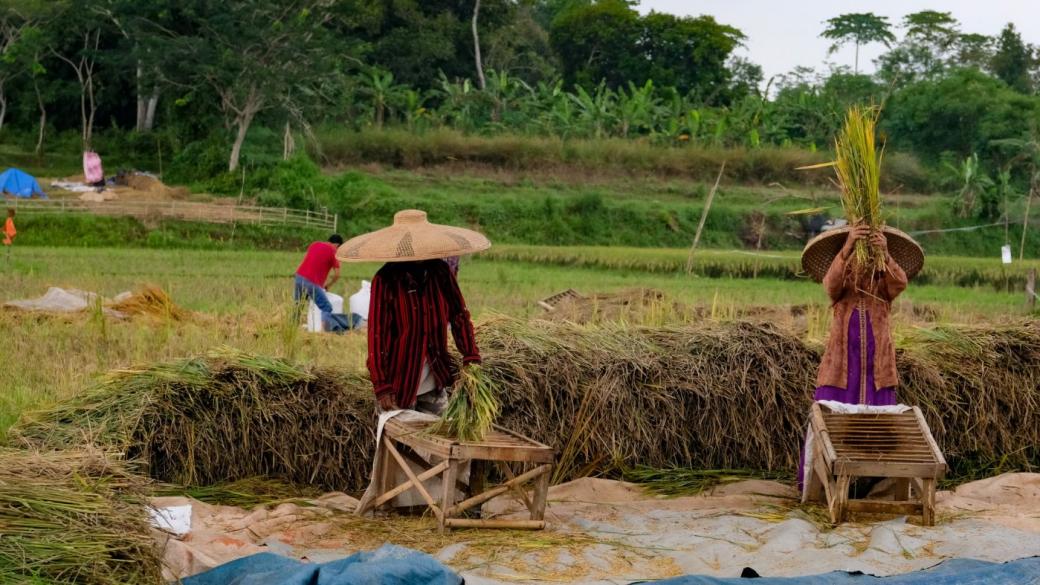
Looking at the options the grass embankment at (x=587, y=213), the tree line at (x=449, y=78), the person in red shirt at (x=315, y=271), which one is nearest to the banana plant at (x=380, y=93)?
the tree line at (x=449, y=78)

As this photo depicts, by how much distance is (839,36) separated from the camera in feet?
164

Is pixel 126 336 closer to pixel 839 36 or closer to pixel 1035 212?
pixel 1035 212

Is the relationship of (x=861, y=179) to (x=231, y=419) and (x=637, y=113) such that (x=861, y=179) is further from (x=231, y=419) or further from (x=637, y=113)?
(x=637, y=113)

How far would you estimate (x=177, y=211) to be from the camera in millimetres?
25047

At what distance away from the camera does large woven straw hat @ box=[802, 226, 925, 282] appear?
6832mm

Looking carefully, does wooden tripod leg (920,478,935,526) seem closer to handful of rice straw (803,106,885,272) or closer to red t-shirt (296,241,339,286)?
handful of rice straw (803,106,885,272)

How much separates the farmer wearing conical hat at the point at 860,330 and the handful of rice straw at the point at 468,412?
69.9 inches

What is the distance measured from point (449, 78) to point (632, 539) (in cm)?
3543

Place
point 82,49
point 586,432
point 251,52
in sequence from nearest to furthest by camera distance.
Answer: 1. point 586,432
2. point 251,52
3. point 82,49

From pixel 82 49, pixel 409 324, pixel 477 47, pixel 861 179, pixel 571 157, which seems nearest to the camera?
pixel 409 324

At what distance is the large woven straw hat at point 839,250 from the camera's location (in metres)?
6.83

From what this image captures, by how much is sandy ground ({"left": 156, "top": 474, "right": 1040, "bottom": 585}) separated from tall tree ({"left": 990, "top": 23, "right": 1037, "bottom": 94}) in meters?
40.5

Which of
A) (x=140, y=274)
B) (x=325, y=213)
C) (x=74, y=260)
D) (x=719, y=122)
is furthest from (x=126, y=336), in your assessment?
(x=719, y=122)

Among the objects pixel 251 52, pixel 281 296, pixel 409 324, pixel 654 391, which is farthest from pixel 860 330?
pixel 251 52
